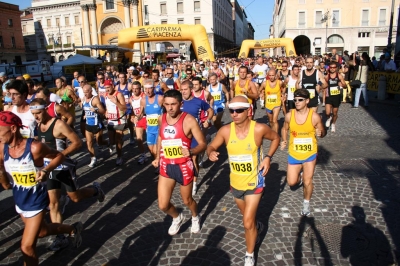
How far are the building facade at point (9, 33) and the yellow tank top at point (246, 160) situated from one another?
216 feet

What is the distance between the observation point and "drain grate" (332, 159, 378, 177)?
20.0ft

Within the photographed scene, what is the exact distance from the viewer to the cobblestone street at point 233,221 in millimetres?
3762

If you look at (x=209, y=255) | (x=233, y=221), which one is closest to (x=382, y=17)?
(x=233, y=221)

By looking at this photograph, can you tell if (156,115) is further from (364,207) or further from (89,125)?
(364,207)

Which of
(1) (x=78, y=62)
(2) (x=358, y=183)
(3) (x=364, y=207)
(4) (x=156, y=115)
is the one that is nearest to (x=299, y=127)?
(3) (x=364, y=207)

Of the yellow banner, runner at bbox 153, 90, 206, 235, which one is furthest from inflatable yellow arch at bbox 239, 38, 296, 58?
runner at bbox 153, 90, 206, 235

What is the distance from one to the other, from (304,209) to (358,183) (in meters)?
1.61

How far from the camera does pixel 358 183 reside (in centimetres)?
565

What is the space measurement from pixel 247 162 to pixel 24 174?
217 centimetres

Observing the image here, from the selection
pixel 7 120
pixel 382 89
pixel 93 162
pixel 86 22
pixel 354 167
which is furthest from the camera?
pixel 86 22

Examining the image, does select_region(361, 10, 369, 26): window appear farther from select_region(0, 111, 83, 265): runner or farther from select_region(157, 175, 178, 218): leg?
select_region(0, 111, 83, 265): runner

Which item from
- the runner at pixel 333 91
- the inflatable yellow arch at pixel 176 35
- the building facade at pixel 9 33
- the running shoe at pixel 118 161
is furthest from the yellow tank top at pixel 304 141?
the building facade at pixel 9 33

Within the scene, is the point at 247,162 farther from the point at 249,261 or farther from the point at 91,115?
the point at 91,115

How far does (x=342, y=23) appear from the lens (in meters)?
55.3
